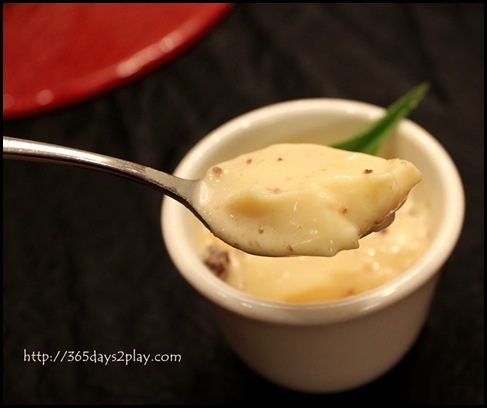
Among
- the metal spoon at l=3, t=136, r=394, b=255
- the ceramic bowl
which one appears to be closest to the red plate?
the ceramic bowl

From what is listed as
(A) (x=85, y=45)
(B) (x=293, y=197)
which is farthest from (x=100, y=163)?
(A) (x=85, y=45)

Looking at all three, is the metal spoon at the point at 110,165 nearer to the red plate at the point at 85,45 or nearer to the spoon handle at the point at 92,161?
the spoon handle at the point at 92,161

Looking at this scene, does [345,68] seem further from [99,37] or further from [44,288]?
[44,288]

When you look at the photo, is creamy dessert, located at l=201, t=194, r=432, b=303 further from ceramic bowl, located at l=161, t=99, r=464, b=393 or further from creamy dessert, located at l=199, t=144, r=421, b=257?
creamy dessert, located at l=199, t=144, r=421, b=257

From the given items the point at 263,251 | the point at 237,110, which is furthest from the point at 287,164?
the point at 237,110

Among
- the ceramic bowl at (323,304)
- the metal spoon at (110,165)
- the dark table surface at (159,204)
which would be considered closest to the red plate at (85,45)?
the dark table surface at (159,204)

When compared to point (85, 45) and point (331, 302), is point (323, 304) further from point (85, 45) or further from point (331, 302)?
point (85, 45)
